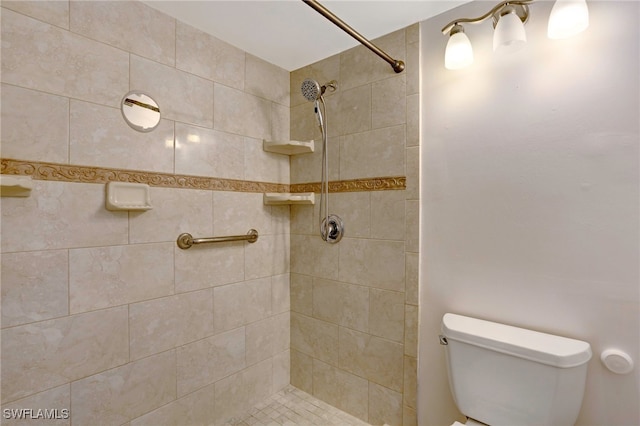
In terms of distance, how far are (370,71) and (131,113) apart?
1178 mm

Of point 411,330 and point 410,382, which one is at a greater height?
point 411,330

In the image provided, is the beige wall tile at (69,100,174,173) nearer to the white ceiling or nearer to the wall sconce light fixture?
the white ceiling

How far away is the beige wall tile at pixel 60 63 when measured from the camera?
1.07 meters

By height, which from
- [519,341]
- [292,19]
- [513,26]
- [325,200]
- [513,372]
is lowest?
[513,372]

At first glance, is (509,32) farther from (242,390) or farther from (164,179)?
(242,390)

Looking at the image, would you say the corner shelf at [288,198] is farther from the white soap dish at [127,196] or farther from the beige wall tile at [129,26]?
the beige wall tile at [129,26]

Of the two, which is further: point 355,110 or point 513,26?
point 355,110

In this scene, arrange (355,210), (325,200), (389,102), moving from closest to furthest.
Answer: (389,102), (355,210), (325,200)

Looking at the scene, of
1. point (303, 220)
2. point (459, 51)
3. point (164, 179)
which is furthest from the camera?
point (303, 220)

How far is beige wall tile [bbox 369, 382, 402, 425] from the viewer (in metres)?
1.56

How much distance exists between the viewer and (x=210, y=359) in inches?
64.0

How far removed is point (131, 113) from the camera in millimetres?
1336

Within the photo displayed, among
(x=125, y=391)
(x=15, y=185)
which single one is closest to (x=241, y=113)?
(x=15, y=185)

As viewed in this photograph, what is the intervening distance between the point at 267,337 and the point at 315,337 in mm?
297
